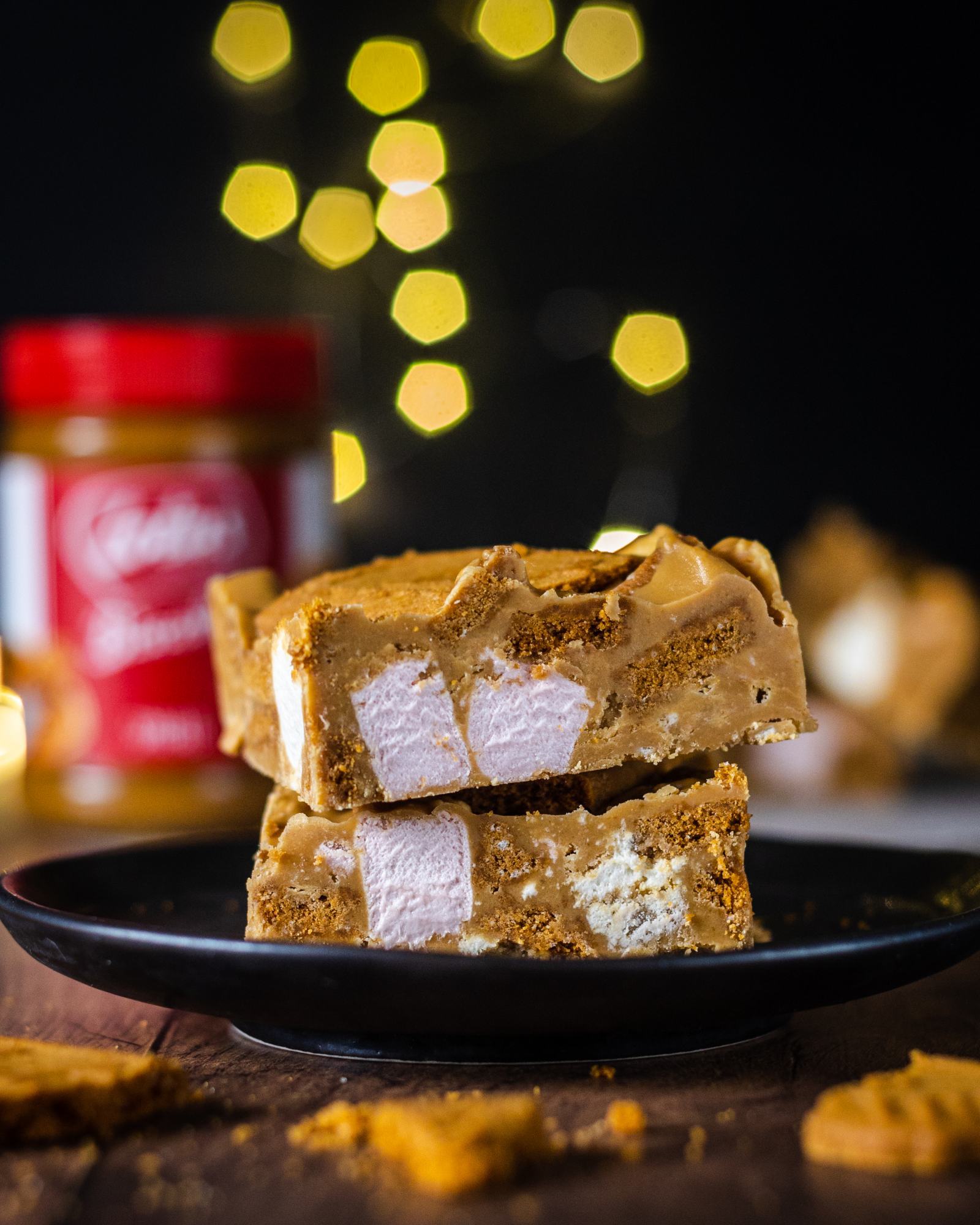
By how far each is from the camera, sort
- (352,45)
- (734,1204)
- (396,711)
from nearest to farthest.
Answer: (734,1204) → (396,711) → (352,45)

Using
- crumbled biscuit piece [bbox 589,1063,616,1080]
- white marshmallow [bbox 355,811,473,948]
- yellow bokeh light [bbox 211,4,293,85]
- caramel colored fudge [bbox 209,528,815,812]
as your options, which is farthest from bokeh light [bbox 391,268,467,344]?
crumbled biscuit piece [bbox 589,1063,616,1080]

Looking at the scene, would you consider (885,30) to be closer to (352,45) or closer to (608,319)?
(608,319)

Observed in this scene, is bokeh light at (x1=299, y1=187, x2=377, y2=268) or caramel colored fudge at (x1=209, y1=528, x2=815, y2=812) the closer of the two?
caramel colored fudge at (x1=209, y1=528, x2=815, y2=812)

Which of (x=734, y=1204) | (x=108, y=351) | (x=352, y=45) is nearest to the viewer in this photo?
(x=734, y=1204)

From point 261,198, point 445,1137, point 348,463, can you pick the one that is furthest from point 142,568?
point 445,1137

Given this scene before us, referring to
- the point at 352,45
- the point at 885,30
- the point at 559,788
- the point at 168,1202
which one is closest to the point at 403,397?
the point at 352,45

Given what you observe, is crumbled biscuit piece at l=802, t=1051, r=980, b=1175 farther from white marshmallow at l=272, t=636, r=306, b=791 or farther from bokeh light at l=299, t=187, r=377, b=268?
bokeh light at l=299, t=187, r=377, b=268

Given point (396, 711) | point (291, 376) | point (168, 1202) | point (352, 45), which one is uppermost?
point (352, 45)
